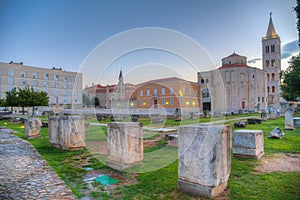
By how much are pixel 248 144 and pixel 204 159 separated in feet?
10.6

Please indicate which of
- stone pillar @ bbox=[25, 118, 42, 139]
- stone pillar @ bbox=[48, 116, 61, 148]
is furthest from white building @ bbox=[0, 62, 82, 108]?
stone pillar @ bbox=[48, 116, 61, 148]

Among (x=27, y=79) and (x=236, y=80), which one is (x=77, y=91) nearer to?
(x=27, y=79)

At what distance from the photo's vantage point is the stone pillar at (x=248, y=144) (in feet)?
18.7

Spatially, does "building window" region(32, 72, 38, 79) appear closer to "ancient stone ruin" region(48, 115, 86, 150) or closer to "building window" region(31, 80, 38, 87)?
"building window" region(31, 80, 38, 87)

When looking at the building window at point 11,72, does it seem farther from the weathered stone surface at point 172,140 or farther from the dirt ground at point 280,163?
the dirt ground at point 280,163

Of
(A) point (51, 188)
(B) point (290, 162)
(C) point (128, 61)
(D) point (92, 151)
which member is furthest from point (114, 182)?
(C) point (128, 61)

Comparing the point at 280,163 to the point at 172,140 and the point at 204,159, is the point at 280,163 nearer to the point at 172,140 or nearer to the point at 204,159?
the point at 204,159

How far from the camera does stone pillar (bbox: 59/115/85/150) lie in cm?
749

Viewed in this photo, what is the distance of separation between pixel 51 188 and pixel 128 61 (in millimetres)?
6276

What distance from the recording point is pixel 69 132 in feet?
24.6

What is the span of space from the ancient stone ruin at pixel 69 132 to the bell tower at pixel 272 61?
215ft

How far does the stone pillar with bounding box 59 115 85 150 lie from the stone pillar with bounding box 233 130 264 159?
5881mm

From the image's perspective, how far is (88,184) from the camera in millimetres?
4121

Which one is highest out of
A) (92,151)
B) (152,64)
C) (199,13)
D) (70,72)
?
(70,72)
